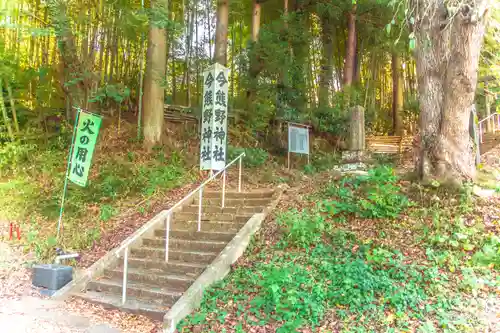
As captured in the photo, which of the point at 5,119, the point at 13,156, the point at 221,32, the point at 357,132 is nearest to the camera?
the point at 357,132

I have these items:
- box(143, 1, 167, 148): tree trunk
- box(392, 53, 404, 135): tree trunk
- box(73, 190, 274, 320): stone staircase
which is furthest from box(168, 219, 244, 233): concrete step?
box(392, 53, 404, 135): tree trunk

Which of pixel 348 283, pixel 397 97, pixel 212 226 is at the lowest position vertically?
pixel 348 283

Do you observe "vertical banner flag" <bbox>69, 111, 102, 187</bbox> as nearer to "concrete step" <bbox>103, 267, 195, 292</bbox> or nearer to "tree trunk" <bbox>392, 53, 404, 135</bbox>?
"concrete step" <bbox>103, 267, 195, 292</bbox>

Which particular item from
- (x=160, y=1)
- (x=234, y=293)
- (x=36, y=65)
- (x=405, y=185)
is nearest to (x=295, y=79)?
(x=160, y=1)

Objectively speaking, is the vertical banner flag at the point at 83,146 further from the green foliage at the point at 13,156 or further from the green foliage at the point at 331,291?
the green foliage at the point at 13,156

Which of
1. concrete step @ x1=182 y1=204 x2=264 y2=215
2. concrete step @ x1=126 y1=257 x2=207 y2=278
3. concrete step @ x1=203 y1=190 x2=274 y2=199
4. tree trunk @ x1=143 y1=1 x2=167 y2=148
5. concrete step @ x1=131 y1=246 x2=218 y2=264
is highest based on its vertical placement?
tree trunk @ x1=143 y1=1 x2=167 y2=148

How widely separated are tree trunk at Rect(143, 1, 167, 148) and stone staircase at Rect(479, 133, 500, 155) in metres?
10.1

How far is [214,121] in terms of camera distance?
9.16m

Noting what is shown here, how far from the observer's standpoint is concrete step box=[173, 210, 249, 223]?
721 centimetres

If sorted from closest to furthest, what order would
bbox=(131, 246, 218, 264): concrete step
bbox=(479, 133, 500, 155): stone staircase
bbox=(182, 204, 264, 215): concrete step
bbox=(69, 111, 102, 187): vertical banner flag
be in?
bbox=(131, 246, 218, 264): concrete step < bbox=(182, 204, 264, 215): concrete step < bbox=(69, 111, 102, 187): vertical banner flag < bbox=(479, 133, 500, 155): stone staircase

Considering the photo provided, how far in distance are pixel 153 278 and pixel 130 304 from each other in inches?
23.3

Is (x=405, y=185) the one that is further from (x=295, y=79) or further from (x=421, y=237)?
(x=295, y=79)

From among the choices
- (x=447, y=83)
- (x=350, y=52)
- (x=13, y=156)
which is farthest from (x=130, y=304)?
(x=350, y=52)

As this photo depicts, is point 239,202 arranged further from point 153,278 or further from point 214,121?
point 153,278
